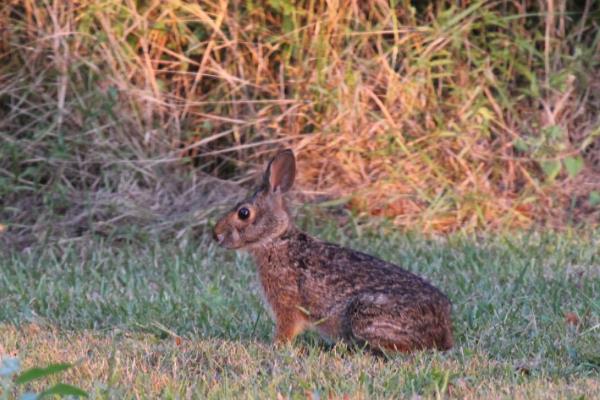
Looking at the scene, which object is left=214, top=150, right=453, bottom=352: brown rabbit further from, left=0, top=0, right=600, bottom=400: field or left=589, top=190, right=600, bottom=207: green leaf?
left=589, top=190, right=600, bottom=207: green leaf

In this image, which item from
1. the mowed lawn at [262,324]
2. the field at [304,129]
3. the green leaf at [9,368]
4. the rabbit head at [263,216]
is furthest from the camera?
the field at [304,129]

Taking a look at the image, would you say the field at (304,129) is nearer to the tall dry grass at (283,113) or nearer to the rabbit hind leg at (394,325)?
the tall dry grass at (283,113)

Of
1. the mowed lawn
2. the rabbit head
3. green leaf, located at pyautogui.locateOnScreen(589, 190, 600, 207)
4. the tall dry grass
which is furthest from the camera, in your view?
green leaf, located at pyautogui.locateOnScreen(589, 190, 600, 207)

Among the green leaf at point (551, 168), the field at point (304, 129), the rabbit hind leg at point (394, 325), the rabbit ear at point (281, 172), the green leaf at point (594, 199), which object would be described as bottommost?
the green leaf at point (594, 199)

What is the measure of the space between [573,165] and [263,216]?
13.6 feet

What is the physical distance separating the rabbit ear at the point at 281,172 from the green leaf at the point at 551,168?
382 cm

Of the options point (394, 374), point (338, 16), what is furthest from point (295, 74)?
point (394, 374)

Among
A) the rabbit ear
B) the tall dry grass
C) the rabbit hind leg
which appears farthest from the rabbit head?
the tall dry grass

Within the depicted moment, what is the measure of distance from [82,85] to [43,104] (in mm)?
323

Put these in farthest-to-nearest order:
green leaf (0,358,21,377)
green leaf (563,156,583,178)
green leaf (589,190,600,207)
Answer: green leaf (563,156,583,178) < green leaf (589,190,600,207) < green leaf (0,358,21,377)

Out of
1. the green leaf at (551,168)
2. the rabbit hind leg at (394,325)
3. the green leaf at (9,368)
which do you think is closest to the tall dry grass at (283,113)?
the green leaf at (551,168)

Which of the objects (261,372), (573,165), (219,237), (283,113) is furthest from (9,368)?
(573,165)

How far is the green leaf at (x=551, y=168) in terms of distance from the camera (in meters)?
8.76

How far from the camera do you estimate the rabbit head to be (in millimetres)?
5320
